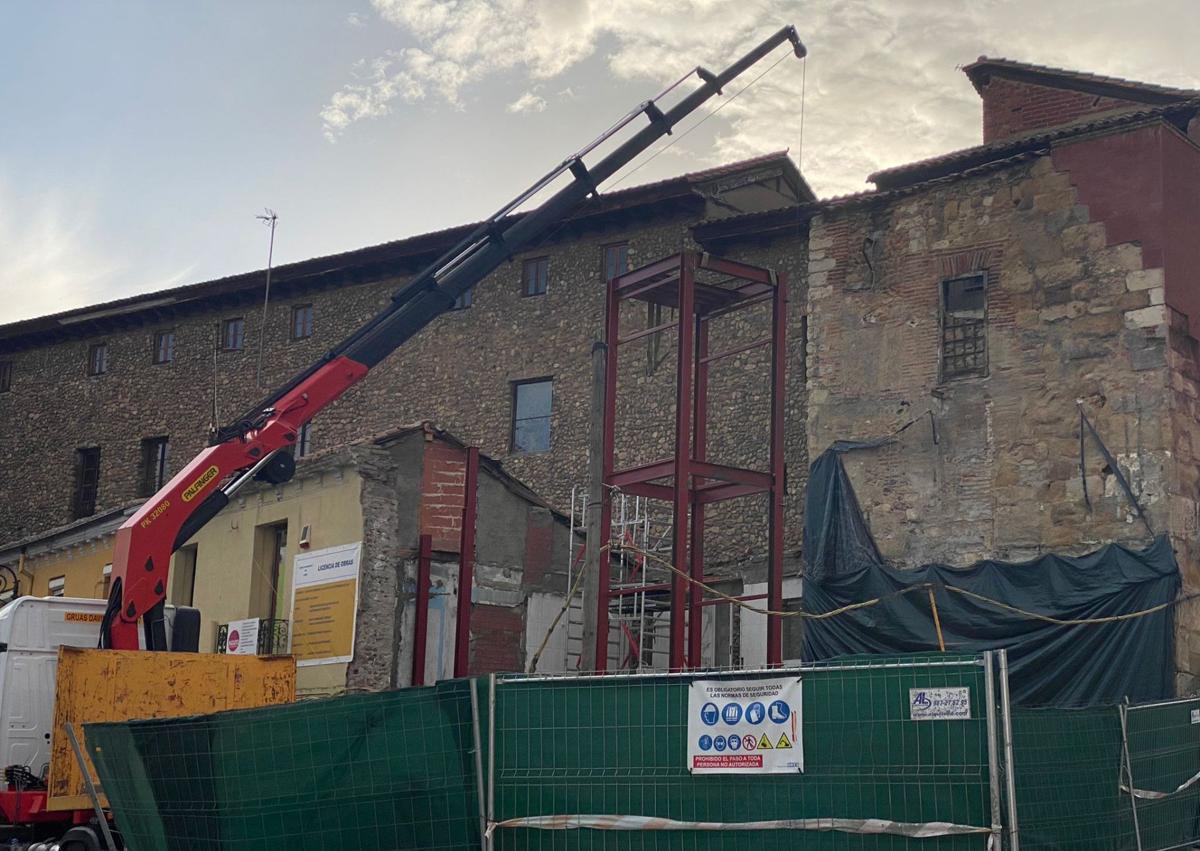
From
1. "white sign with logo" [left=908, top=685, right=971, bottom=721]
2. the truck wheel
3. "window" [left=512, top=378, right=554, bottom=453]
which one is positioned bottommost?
the truck wheel

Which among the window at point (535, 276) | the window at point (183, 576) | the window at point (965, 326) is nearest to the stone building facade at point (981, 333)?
the window at point (965, 326)

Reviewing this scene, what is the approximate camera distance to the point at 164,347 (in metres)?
36.1

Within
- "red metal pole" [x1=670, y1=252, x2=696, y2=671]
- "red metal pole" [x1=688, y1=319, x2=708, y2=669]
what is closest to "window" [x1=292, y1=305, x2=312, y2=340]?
"red metal pole" [x1=688, y1=319, x2=708, y2=669]

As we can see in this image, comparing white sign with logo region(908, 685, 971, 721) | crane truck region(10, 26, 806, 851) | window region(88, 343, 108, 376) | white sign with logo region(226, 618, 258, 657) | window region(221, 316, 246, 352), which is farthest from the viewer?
window region(88, 343, 108, 376)

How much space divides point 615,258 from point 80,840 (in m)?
17.4

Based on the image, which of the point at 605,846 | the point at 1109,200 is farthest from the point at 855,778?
the point at 1109,200

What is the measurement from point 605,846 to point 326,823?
6.16 feet

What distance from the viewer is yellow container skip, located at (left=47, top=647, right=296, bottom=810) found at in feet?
42.1

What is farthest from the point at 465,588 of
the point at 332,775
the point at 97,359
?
the point at 97,359

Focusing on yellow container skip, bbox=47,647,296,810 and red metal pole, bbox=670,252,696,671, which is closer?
yellow container skip, bbox=47,647,296,810

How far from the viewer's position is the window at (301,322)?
107ft

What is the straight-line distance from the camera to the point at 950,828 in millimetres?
7203

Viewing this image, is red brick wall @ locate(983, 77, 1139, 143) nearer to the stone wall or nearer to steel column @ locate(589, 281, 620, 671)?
the stone wall

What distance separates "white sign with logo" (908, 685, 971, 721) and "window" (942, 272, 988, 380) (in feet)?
39.4
